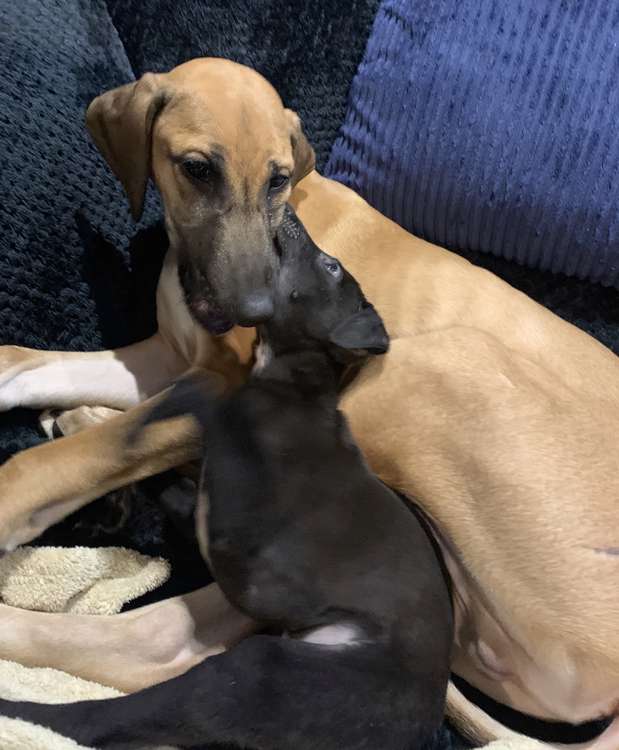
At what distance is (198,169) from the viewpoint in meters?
1.95

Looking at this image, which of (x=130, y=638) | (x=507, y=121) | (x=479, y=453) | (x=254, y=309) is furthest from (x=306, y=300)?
(x=130, y=638)

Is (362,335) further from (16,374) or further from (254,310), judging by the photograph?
(16,374)

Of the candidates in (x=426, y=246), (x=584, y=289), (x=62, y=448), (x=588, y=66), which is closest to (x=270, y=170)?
(x=426, y=246)

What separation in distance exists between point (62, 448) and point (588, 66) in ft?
5.53

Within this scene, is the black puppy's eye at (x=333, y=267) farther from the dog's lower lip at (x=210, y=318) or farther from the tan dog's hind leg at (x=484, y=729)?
the tan dog's hind leg at (x=484, y=729)

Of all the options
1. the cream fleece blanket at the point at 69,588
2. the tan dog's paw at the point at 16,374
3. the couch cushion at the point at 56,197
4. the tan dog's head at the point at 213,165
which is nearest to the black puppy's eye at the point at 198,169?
the tan dog's head at the point at 213,165

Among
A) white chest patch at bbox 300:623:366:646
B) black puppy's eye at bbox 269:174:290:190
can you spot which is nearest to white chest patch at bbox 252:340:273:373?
black puppy's eye at bbox 269:174:290:190

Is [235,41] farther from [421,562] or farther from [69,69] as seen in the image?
[421,562]

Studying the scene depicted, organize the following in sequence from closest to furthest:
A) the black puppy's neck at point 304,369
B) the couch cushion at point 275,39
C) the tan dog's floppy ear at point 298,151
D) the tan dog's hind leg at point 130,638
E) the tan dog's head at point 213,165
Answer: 1. the tan dog's hind leg at point 130,638
2. the tan dog's head at point 213,165
3. the black puppy's neck at point 304,369
4. the tan dog's floppy ear at point 298,151
5. the couch cushion at point 275,39

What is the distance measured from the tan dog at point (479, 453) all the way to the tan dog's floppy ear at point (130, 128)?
0.07 metres

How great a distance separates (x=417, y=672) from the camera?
1672mm

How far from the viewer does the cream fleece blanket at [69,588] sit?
166cm

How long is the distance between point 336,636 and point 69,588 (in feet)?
2.04

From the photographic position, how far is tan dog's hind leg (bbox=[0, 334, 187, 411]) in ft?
6.79
